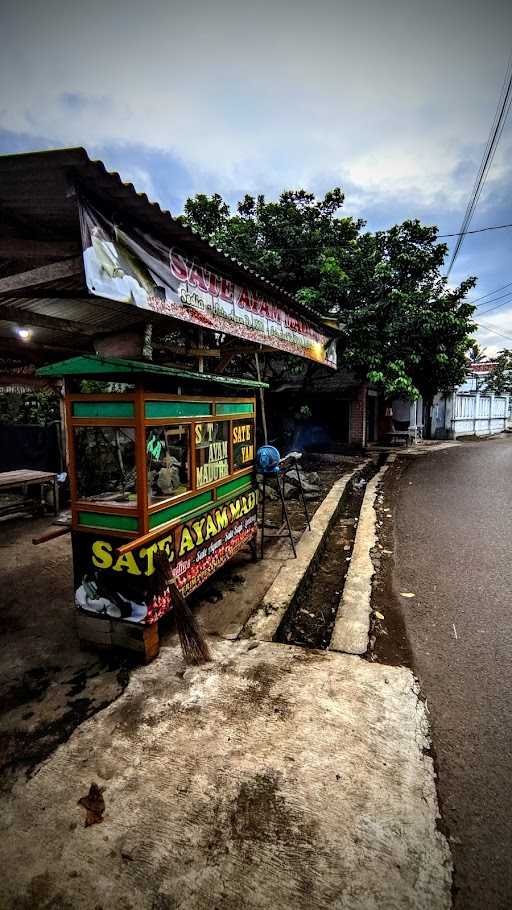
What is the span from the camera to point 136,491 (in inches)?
127

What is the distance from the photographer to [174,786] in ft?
7.02

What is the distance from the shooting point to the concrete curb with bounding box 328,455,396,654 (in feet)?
11.4

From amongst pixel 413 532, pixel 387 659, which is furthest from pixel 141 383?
pixel 413 532

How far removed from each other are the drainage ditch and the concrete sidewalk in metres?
0.93

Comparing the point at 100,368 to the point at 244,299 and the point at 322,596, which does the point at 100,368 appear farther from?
the point at 322,596

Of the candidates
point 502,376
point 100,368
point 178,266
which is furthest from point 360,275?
point 502,376

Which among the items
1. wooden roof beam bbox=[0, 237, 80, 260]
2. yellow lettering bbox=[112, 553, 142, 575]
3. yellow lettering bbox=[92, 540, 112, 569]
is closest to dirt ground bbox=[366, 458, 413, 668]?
yellow lettering bbox=[112, 553, 142, 575]

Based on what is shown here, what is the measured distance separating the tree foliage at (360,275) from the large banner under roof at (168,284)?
6712mm

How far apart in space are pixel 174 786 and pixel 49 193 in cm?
391

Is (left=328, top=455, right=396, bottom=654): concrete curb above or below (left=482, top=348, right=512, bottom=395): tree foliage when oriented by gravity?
below

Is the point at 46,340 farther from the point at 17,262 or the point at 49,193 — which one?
the point at 49,193

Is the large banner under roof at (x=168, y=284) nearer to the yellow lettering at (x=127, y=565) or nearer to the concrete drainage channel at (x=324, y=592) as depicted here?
the yellow lettering at (x=127, y=565)

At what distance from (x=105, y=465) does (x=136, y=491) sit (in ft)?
2.37

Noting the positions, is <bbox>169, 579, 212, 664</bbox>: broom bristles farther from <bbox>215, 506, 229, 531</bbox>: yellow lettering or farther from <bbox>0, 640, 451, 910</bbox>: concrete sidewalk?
<bbox>215, 506, 229, 531</bbox>: yellow lettering
